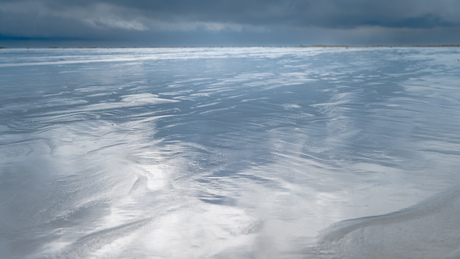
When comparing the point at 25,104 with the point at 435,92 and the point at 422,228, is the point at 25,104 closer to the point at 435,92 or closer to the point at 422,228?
the point at 422,228

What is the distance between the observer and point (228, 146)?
542 cm

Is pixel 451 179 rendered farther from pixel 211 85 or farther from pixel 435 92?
pixel 211 85

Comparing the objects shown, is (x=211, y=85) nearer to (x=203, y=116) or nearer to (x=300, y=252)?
(x=203, y=116)

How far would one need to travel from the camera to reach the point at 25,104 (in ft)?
31.1

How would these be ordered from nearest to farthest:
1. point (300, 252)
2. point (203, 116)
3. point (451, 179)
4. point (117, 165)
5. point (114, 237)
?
point (300, 252) → point (114, 237) → point (451, 179) → point (117, 165) → point (203, 116)

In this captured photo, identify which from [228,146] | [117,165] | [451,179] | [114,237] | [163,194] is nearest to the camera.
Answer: [114,237]

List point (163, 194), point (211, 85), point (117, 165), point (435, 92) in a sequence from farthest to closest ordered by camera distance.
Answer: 1. point (211, 85)
2. point (435, 92)
3. point (117, 165)
4. point (163, 194)

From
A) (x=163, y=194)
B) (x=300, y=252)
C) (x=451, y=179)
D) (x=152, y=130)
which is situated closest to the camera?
(x=300, y=252)

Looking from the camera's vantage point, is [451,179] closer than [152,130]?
Yes

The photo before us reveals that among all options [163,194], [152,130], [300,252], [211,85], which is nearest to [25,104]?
[152,130]

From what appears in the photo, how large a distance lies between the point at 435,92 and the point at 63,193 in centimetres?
1098

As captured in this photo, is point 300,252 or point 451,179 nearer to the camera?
point 300,252

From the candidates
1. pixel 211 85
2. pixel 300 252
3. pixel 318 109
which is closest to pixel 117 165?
pixel 300 252

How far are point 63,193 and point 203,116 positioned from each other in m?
4.40
